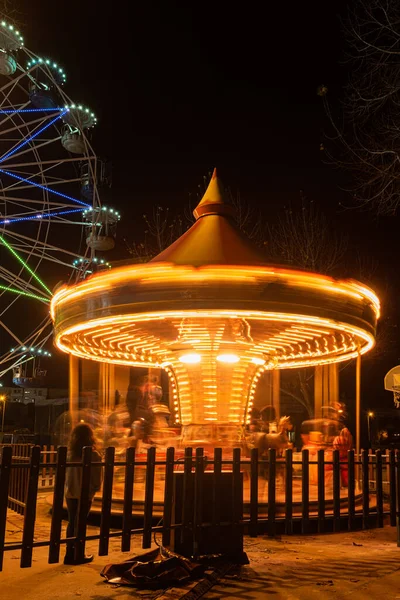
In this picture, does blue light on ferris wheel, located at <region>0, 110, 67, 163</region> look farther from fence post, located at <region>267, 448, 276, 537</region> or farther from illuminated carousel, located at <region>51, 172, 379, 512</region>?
fence post, located at <region>267, 448, 276, 537</region>

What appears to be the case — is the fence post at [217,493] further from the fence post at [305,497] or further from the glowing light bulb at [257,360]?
the glowing light bulb at [257,360]

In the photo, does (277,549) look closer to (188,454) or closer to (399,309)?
(188,454)

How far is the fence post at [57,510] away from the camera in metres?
4.92

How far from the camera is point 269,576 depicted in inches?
200

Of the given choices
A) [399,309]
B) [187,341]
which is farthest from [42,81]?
[399,309]

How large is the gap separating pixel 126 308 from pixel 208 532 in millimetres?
3161

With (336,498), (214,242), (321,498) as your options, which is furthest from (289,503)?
(214,242)

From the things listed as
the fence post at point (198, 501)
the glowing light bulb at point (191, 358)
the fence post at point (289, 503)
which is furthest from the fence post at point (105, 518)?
the glowing light bulb at point (191, 358)

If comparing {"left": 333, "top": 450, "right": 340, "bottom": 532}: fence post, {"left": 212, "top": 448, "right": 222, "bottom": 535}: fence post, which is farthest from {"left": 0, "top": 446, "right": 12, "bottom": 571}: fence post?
{"left": 333, "top": 450, "right": 340, "bottom": 532}: fence post

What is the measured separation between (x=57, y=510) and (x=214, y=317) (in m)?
4.36

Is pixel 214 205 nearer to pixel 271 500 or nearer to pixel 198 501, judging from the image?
pixel 271 500

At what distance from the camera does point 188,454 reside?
6.03m

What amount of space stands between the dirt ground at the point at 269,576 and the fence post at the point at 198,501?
0.44 m

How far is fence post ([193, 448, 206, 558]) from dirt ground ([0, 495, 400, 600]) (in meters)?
0.44
